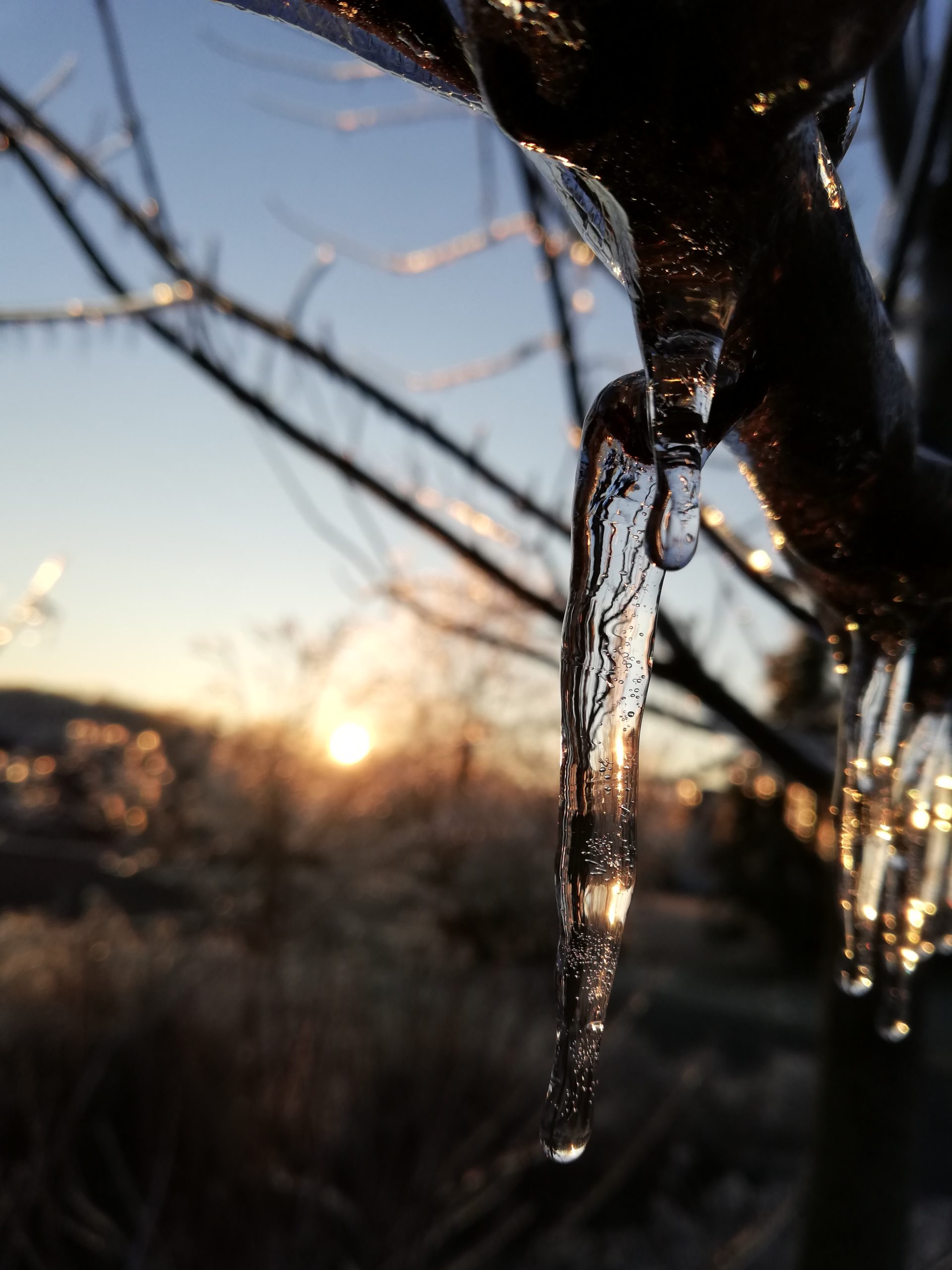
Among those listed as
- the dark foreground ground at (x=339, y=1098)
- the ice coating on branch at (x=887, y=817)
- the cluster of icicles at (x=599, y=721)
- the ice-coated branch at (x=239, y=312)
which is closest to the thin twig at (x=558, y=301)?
the ice-coated branch at (x=239, y=312)

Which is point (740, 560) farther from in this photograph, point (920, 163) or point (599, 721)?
point (599, 721)

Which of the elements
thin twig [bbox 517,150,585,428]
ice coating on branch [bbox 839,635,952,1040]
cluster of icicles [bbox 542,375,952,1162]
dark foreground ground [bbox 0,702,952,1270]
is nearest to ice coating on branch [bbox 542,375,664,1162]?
cluster of icicles [bbox 542,375,952,1162]

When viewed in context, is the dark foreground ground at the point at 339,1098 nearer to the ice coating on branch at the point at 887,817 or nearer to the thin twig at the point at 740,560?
the thin twig at the point at 740,560

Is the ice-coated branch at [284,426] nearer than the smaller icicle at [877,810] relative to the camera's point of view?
No

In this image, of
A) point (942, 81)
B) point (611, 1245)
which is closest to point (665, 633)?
point (942, 81)

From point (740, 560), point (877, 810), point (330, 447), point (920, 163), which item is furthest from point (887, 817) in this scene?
point (920, 163)

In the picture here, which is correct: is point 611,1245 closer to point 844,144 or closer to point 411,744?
point 844,144
